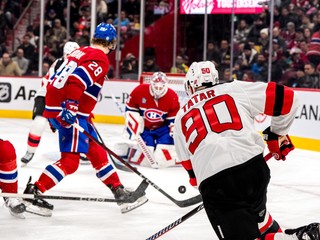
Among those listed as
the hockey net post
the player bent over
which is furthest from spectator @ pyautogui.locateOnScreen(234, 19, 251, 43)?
the player bent over

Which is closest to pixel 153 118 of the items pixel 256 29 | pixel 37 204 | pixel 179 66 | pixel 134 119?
pixel 134 119

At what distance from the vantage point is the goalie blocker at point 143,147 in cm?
639

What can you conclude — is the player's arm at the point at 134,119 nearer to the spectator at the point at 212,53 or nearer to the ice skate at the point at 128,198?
the ice skate at the point at 128,198

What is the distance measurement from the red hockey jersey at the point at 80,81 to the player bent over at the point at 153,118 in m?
2.13

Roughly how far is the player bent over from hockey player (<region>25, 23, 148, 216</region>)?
2.04 m

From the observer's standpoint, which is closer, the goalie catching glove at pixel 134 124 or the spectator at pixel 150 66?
the goalie catching glove at pixel 134 124

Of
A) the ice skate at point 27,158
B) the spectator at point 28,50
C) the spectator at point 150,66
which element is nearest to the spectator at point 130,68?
the spectator at point 150,66

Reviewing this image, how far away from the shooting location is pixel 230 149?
9.38 feet

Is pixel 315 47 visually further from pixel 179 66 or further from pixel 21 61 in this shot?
pixel 21 61

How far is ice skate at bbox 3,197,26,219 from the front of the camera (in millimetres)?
4254

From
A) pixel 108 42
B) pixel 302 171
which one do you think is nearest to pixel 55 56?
pixel 302 171

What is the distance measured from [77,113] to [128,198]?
0.54 meters

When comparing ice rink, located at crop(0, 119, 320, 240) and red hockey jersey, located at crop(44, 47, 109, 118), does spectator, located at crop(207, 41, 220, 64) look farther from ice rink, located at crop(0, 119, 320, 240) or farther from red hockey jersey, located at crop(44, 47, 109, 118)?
red hockey jersey, located at crop(44, 47, 109, 118)

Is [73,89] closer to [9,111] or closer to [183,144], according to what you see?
[183,144]
